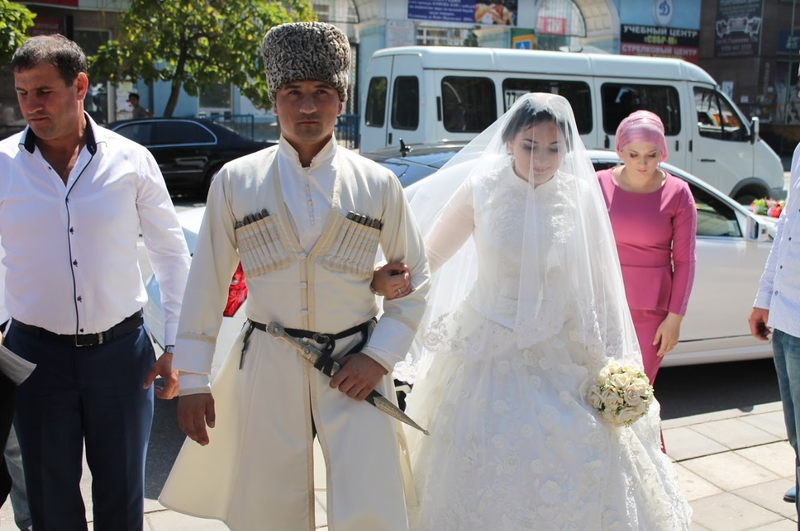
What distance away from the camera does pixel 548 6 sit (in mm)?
27891

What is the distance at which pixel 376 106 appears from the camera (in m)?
12.7

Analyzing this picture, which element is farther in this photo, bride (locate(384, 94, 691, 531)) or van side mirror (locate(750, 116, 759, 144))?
van side mirror (locate(750, 116, 759, 144))

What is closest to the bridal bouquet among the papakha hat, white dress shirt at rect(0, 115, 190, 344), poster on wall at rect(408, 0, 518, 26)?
the papakha hat

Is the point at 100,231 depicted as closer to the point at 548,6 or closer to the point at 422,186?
the point at 422,186

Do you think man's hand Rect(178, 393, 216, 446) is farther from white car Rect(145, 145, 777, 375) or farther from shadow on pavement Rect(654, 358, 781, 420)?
shadow on pavement Rect(654, 358, 781, 420)

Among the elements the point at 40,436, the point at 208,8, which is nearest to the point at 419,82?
the point at 208,8

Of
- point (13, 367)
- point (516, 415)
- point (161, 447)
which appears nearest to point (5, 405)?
point (13, 367)

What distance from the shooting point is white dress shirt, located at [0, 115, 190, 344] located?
2709 millimetres

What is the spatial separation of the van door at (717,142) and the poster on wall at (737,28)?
2026 cm

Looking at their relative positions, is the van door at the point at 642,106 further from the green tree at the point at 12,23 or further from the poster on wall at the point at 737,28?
the poster on wall at the point at 737,28

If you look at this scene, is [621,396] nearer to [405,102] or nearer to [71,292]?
[71,292]

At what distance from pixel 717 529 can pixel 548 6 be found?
26.1 metres

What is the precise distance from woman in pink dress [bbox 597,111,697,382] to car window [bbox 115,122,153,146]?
11996 mm

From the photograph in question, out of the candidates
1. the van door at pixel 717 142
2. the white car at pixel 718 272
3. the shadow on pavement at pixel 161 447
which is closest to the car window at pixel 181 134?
the van door at pixel 717 142
